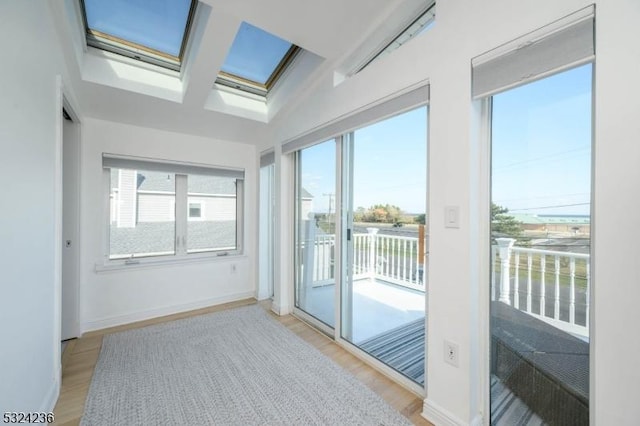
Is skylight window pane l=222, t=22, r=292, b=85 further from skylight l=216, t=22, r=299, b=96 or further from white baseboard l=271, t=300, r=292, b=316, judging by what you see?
white baseboard l=271, t=300, r=292, b=316

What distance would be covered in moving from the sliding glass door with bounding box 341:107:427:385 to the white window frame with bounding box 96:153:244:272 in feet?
6.52

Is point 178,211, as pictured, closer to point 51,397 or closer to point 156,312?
point 156,312

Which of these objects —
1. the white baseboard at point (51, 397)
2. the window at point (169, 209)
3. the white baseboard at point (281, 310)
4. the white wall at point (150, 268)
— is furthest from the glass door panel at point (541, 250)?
the window at point (169, 209)

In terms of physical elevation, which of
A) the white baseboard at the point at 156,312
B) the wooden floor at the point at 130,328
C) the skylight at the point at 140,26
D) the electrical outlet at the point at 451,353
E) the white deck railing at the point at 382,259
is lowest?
the wooden floor at the point at 130,328

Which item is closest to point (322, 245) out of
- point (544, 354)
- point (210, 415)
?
point (210, 415)

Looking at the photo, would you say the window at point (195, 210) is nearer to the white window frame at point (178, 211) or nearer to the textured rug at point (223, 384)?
the white window frame at point (178, 211)

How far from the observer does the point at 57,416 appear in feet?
5.37

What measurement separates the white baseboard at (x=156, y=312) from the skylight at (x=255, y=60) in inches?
107

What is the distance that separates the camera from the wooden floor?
169 cm

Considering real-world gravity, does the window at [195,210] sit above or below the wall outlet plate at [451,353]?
above

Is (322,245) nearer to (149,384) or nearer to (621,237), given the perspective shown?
(149,384)

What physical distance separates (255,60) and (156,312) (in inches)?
122

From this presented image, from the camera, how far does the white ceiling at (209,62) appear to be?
179cm

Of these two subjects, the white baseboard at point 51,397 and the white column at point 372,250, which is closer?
the white baseboard at point 51,397
